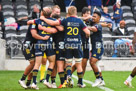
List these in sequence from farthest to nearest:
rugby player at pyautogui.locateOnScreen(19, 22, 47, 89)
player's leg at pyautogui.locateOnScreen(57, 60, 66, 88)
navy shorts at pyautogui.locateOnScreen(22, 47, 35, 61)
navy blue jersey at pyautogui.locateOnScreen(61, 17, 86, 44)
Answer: player's leg at pyautogui.locateOnScreen(57, 60, 66, 88), navy shorts at pyautogui.locateOnScreen(22, 47, 35, 61), navy blue jersey at pyautogui.locateOnScreen(61, 17, 86, 44), rugby player at pyautogui.locateOnScreen(19, 22, 47, 89)

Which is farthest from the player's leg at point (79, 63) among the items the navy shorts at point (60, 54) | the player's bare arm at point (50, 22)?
the player's bare arm at point (50, 22)

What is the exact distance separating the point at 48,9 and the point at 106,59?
28.7 ft

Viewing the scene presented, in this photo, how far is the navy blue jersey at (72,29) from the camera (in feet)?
36.5

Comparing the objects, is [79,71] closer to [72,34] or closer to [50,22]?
[72,34]

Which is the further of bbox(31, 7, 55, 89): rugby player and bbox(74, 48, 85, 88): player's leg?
bbox(74, 48, 85, 88): player's leg

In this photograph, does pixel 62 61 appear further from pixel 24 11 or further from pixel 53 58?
pixel 24 11

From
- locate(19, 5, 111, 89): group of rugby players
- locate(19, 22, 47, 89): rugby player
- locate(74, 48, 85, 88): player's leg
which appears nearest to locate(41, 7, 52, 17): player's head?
locate(19, 5, 111, 89): group of rugby players

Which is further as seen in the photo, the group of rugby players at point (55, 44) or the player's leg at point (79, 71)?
the player's leg at point (79, 71)

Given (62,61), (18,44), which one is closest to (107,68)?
(18,44)

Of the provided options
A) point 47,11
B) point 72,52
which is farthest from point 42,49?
point 47,11

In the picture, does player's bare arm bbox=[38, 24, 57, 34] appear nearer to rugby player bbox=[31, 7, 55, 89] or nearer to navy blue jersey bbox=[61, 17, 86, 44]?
rugby player bbox=[31, 7, 55, 89]

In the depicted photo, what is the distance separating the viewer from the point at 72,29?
11133mm

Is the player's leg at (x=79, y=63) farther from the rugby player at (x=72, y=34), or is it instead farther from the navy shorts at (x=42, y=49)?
the navy shorts at (x=42, y=49)

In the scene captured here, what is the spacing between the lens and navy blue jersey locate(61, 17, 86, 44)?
11.1m
